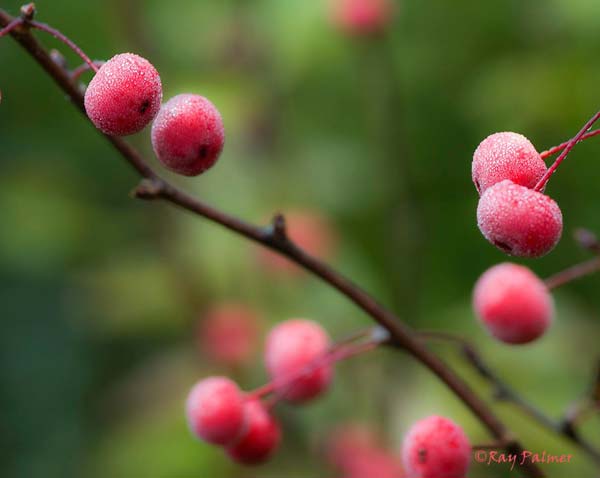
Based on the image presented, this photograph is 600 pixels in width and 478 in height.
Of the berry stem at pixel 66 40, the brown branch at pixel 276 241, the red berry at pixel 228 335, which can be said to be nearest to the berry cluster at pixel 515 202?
the brown branch at pixel 276 241

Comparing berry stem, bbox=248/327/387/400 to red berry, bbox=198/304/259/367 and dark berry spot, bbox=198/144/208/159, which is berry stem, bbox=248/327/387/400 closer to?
dark berry spot, bbox=198/144/208/159

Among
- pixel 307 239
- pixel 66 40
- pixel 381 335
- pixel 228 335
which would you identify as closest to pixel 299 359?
pixel 381 335

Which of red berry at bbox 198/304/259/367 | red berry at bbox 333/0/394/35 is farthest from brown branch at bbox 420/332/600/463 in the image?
red berry at bbox 333/0/394/35

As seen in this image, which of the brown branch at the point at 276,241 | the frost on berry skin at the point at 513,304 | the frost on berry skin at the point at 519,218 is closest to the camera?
the frost on berry skin at the point at 519,218

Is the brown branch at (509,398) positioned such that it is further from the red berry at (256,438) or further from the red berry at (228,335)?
the red berry at (228,335)

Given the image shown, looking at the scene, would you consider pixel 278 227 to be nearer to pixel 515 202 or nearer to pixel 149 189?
pixel 149 189

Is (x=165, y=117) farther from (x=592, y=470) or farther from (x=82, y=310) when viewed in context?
(x=82, y=310)

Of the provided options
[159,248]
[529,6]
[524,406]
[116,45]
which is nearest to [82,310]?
[159,248]

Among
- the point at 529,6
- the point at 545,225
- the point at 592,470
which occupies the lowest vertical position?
the point at 592,470
